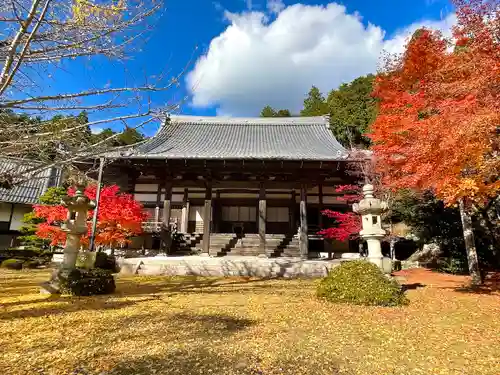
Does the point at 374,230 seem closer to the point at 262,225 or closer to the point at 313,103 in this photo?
the point at 262,225

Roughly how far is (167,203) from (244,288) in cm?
652

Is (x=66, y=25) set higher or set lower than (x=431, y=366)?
higher

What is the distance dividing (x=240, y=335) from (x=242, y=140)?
14.9 meters

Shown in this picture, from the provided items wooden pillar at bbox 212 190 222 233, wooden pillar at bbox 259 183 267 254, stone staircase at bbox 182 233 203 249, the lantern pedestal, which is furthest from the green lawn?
wooden pillar at bbox 212 190 222 233

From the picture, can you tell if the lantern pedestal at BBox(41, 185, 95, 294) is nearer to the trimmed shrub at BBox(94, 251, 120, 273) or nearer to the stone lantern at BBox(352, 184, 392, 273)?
the trimmed shrub at BBox(94, 251, 120, 273)

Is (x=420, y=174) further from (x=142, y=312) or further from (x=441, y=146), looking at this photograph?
(x=142, y=312)

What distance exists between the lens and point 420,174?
7.95 metres

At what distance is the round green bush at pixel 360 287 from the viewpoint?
21.2 ft

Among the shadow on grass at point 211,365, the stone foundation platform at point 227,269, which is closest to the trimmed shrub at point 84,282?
the stone foundation platform at point 227,269

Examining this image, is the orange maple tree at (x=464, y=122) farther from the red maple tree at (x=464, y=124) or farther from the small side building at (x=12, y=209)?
the small side building at (x=12, y=209)

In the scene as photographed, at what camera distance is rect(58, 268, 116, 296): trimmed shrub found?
6.93 metres

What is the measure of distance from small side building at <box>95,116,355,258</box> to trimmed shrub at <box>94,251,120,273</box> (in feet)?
8.96

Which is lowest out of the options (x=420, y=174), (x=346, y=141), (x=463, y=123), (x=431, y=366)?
(x=431, y=366)

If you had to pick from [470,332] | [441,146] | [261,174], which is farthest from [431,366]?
[261,174]
